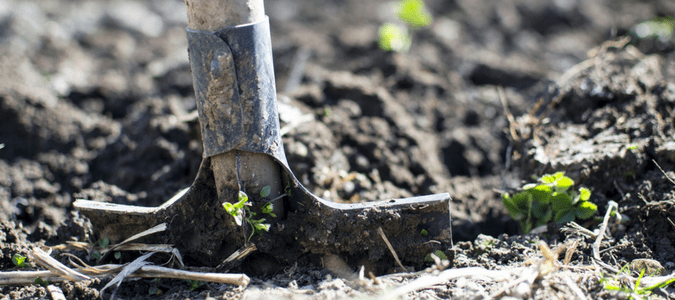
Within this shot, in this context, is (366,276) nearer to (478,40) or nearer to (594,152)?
(594,152)

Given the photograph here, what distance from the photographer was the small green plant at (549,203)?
183 centimetres

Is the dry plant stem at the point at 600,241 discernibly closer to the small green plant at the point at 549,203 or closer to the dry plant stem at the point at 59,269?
the small green plant at the point at 549,203

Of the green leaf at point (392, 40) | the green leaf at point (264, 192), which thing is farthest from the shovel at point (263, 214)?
the green leaf at point (392, 40)

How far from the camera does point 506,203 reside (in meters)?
1.98

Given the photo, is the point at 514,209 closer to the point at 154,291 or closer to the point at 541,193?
the point at 541,193

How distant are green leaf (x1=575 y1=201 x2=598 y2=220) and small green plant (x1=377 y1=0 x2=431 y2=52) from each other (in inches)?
90.8

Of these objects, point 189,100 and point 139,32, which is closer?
point 189,100

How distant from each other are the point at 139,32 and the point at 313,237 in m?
4.47

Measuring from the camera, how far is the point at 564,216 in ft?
6.13

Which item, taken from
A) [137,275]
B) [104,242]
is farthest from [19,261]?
[137,275]

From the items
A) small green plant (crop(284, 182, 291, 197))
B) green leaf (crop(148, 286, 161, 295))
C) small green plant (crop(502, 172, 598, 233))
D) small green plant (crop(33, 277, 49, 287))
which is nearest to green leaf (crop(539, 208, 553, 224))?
small green plant (crop(502, 172, 598, 233))

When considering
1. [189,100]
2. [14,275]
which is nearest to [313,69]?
[189,100]

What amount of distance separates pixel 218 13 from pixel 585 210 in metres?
1.60

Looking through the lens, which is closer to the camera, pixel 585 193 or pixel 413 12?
pixel 585 193
